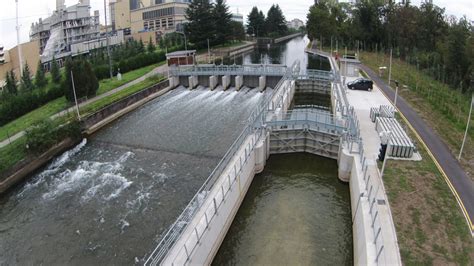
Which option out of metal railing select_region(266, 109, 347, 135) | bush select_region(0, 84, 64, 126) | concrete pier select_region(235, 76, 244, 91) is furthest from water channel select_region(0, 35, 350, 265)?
concrete pier select_region(235, 76, 244, 91)

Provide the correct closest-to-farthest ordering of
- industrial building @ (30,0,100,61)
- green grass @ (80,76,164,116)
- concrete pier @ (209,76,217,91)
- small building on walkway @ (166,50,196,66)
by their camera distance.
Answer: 1. green grass @ (80,76,164,116)
2. concrete pier @ (209,76,217,91)
3. small building on walkway @ (166,50,196,66)
4. industrial building @ (30,0,100,61)

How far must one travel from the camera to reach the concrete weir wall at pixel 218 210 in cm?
1302

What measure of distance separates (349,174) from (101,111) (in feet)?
77.0

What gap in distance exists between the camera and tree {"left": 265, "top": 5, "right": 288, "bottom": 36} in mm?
123331

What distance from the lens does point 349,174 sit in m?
20.3

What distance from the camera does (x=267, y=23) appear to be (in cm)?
12262

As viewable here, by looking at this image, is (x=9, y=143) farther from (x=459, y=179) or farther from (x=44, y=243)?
(x=459, y=179)

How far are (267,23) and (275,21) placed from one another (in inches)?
Result: 220

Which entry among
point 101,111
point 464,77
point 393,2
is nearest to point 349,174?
point 101,111

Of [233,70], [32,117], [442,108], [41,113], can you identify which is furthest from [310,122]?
[32,117]

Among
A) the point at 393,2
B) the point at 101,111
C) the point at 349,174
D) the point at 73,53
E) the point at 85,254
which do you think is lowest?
the point at 85,254

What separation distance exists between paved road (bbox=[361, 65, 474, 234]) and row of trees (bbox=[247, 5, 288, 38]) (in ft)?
311

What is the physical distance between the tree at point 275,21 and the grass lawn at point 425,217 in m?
110

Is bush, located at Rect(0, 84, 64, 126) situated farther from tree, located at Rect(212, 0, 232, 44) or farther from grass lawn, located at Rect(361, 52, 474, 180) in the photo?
tree, located at Rect(212, 0, 232, 44)
